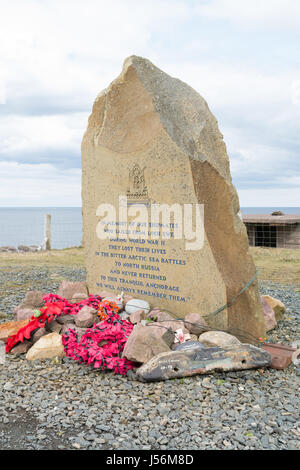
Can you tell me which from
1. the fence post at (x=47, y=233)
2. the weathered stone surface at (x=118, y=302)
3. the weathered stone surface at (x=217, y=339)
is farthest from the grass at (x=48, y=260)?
the weathered stone surface at (x=217, y=339)

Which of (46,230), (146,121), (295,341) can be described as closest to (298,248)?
(46,230)

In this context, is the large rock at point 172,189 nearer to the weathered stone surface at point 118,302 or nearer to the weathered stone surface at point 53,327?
the weathered stone surface at point 118,302

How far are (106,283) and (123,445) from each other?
12.3ft

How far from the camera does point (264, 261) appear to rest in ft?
46.5

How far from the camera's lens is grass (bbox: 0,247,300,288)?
38.5 feet

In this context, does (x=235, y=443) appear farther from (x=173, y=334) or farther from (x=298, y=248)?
(x=298, y=248)

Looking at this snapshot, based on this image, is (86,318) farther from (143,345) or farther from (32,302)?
(32,302)

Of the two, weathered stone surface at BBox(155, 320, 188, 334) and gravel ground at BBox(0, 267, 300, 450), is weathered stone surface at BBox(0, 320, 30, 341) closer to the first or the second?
gravel ground at BBox(0, 267, 300, 450)

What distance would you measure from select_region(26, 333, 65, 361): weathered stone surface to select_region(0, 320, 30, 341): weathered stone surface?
509mm

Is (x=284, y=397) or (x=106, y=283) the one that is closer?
(x=284, y=397)

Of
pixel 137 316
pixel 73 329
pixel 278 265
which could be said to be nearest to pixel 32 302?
pixel 73 329

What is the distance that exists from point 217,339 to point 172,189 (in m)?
1.99

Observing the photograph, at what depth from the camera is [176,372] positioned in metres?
4.53

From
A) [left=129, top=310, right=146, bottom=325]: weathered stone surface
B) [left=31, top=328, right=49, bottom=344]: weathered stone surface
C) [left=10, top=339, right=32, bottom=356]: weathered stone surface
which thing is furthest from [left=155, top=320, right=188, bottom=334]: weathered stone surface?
[left=10, top=339, right=32, bottom=356]: weathered stone surface
